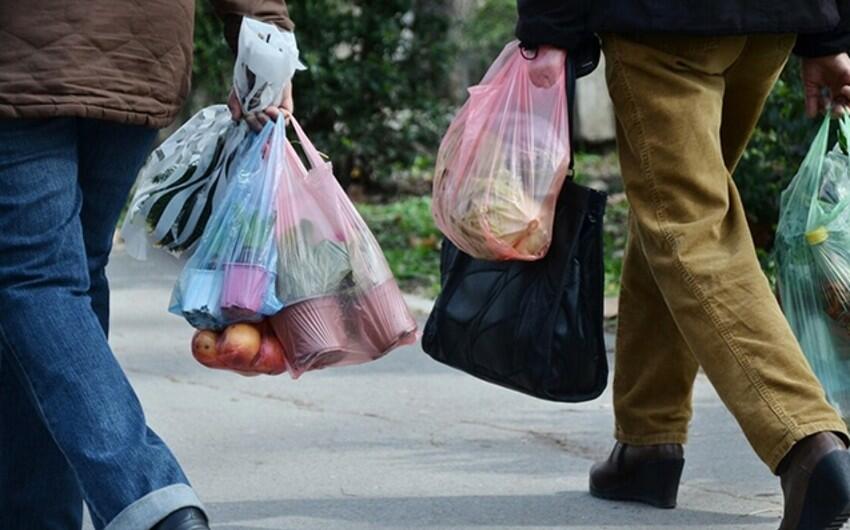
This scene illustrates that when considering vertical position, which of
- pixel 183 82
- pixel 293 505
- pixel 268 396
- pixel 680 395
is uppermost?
pixel 183 82

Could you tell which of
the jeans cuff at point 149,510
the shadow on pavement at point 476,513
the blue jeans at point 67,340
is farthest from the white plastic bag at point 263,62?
the shadow on pavement at point 476,513

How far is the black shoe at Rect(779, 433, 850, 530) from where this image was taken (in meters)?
3.21

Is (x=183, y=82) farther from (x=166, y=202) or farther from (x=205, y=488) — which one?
(x=205, y=488)

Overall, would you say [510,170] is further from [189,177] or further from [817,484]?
[817,484]

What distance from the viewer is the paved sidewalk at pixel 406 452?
3895 millimetres

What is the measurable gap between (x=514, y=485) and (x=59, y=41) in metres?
1.76

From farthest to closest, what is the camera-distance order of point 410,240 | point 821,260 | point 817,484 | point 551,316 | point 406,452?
point 410,240 → point 406,452 → point 821,260 → point 551,316 → point 817,484

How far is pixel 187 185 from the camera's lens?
3.46 m

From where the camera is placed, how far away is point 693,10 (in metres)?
3.32

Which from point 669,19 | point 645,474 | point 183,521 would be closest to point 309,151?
point 669,19

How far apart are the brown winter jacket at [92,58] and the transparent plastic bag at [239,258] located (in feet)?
1.05

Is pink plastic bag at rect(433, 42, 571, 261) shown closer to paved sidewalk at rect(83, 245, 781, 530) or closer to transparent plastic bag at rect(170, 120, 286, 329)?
transparent plastic bag at rect(170, 120, 286, 329)

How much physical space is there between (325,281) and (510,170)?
451 mm

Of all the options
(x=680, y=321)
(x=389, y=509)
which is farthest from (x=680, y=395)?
(x=389, y=509)
